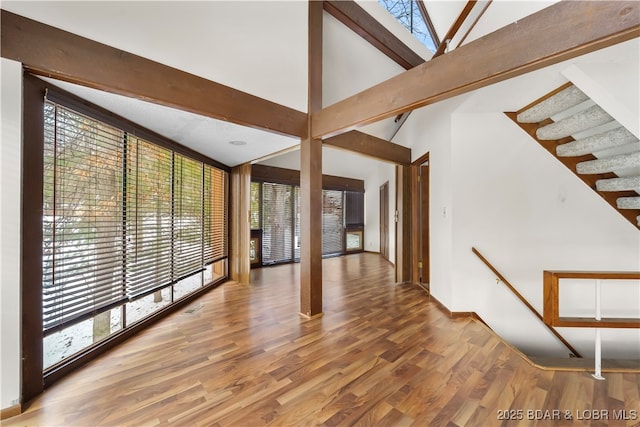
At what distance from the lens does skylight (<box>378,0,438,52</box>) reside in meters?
4.56

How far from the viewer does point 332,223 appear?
24.5ft

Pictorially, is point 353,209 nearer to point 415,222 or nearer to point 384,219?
point 384,219

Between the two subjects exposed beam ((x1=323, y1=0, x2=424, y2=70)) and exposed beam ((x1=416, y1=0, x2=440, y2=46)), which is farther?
exposed beam ((x1=416, y1=0, x2=440, y2=46))

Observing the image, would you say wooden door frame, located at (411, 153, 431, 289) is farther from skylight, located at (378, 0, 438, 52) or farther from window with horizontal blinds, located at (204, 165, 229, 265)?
window with horizontal blinds, located at (204, 165, 229, 265)

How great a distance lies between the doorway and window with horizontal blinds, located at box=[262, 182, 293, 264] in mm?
2604

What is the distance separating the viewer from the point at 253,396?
166cm

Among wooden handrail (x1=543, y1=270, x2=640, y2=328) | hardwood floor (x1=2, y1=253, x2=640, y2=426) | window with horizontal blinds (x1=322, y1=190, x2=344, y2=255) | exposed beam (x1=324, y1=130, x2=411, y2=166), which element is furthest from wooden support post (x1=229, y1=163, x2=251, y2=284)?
wooden handrail (x1=543, y1=270, x2=640, y2=328)

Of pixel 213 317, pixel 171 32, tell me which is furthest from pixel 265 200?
pixel 171 32

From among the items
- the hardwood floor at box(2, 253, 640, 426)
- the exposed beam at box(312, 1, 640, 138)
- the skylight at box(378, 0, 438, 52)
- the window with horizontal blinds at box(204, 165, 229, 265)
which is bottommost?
the hardwood floor at box(2, 253, 640, 426)

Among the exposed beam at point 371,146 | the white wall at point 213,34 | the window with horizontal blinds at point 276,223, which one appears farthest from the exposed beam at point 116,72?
the window with horizontal blinds at point 276,223

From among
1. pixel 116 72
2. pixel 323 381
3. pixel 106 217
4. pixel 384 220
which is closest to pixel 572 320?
pixel 323 381

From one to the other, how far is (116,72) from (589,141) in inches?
157

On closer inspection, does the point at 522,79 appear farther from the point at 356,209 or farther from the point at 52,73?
the point at 356,209

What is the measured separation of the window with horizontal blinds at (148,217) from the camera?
250 centimetres
